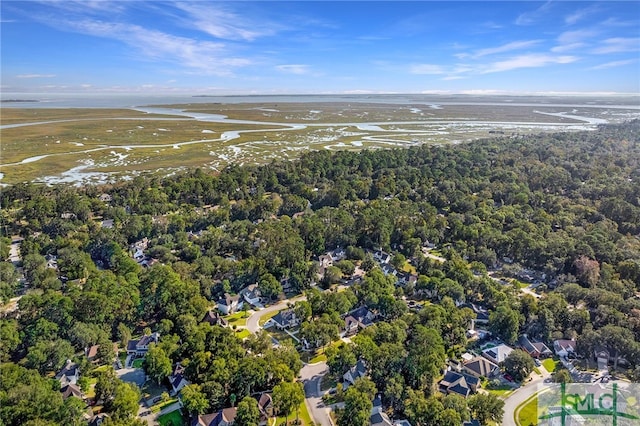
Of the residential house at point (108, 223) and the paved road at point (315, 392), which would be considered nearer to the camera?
the paved road at point (315, 392)

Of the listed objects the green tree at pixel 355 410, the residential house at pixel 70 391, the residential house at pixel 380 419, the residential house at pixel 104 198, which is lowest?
the residential house at pixel 380 419

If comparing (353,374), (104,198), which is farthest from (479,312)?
(104,198)

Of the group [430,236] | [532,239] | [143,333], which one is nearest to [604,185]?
[532,239]

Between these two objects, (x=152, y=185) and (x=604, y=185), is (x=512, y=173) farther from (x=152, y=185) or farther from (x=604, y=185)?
(x=152, y=185)

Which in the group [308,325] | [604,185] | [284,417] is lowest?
[284,417]

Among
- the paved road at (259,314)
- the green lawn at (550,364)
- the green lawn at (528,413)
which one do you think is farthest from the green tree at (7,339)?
the green lawn at (550,364)

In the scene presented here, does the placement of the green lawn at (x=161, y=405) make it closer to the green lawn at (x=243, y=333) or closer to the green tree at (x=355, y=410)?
the green lawn at (x=243, y=333)
